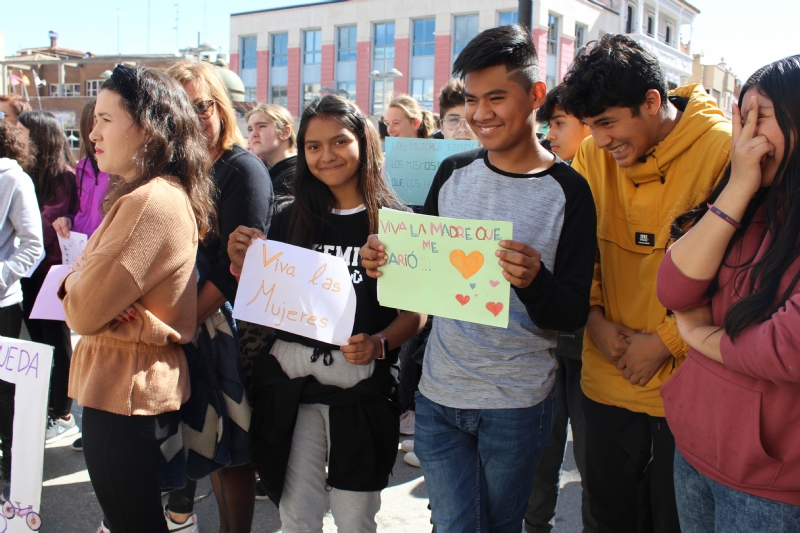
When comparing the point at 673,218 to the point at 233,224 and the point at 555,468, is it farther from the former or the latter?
the point at 233,224

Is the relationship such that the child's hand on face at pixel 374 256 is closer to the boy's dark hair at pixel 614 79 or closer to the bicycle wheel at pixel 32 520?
the boy's dark hair at pixel 614 79

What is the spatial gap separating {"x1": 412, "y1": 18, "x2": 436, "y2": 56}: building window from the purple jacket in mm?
31171

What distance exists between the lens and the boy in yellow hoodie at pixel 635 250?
1.99 metres

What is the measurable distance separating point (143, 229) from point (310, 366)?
729 millimetres

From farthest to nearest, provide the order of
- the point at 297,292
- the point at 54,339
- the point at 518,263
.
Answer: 1. the point at 54,339
2. the point at 297,292
3. the point at 518,263

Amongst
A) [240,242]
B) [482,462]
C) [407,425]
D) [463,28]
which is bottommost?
[407,425]

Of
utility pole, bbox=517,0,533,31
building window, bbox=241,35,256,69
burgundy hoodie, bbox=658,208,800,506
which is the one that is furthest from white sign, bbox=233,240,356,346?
building window, bbox=241,35,256,69

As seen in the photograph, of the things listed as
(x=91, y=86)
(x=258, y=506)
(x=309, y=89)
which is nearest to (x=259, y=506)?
(x=258, y=506)

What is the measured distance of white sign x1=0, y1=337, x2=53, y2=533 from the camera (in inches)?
87.6

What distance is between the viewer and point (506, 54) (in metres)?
1.92

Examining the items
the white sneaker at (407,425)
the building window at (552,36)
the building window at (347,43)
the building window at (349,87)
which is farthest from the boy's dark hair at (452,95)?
the building window at (347,43)

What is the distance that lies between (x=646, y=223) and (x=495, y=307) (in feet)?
2.20

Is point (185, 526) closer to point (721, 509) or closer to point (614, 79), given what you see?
point (721, 509)

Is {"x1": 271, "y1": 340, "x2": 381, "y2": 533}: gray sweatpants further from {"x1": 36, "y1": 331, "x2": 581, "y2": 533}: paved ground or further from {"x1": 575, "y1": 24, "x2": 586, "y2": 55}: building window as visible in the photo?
{"x1": 575, "y1": 24, "x2": 586, "y2": 55}: building window
